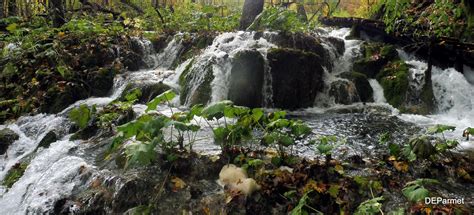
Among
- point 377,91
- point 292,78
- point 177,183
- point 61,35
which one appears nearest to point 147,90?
point 292,78

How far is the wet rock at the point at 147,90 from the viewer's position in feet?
26.5

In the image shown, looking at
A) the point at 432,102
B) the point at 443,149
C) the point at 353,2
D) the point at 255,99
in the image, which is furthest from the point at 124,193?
the point at 353,2

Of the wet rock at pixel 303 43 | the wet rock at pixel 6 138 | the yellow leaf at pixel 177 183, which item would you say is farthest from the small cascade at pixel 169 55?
the yellow leaf at pixel 177 183

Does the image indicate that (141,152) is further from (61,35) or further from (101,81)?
(61,35)

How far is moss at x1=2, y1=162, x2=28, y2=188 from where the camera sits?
5004 mm

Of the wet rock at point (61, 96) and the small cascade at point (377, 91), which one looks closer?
the wet rock at point (61, 96)

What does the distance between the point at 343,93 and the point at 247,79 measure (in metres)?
2.36

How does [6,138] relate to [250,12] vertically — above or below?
below

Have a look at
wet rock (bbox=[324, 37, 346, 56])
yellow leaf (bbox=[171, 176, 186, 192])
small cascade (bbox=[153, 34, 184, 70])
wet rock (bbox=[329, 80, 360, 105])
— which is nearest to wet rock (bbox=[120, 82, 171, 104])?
small cascade (bbox=[153, 34, 184, 70])

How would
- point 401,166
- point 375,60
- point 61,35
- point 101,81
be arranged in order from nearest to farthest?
point 401,166 → point 101,81 → point 375,60 → point 61,35

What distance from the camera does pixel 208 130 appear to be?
5.88m

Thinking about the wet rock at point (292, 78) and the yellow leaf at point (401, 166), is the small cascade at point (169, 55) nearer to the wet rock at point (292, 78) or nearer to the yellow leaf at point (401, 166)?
the wet rock at point (292, 78)

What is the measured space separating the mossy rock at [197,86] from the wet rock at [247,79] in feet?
1.75

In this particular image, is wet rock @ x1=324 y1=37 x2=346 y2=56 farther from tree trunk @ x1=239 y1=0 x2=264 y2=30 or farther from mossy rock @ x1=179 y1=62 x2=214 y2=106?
mossy rock @ x1=179 y1=62 x2=214 y2=106
